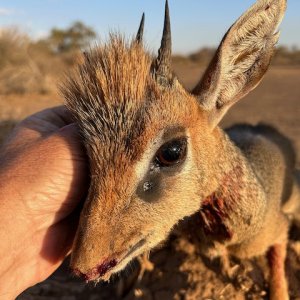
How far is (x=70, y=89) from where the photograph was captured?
2.95m

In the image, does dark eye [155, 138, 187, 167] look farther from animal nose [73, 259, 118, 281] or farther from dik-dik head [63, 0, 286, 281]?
animal nose [73, 259, 118, 281]

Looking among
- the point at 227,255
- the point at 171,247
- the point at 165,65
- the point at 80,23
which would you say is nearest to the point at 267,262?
the point at 227,255

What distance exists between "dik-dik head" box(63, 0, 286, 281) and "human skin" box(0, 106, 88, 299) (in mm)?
250

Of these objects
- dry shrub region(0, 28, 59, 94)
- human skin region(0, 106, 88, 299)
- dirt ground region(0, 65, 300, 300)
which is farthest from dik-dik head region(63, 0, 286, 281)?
dry shrub region(0, 28, 59, 94)

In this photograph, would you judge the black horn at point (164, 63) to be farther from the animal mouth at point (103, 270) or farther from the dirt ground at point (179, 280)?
the dirt ground at point (179, 280)

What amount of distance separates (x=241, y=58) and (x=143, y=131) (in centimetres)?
107

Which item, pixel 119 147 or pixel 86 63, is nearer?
pixel 119 147

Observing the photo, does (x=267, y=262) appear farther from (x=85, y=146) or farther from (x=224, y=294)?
(x=85, y=146)

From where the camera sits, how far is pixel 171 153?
9.04ft

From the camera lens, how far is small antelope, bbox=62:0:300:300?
256 centimetres

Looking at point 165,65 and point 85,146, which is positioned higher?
point 165,65

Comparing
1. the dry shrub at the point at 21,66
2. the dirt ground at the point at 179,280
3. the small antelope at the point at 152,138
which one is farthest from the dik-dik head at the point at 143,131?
the dry shrub at the point at 21,66

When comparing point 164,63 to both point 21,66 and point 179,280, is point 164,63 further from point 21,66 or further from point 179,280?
point 21,66

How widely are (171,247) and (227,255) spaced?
73 centimetres
